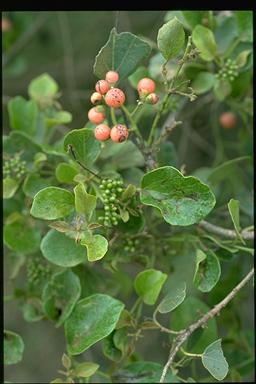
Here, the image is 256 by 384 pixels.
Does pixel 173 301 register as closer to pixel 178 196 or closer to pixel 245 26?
pixel 178 196

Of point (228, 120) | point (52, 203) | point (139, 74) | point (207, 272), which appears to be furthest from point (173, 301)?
point (228, 120)

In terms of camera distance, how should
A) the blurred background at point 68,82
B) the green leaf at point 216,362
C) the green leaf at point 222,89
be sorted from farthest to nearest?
1. the blurred background at point 68,82
2. the green leaf at point 222,89
3. the green leaf at point 216,362

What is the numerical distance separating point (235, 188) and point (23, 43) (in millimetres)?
753

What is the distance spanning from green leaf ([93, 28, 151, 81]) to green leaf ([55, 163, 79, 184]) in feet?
0.46

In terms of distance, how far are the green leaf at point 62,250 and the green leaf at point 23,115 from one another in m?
0.30

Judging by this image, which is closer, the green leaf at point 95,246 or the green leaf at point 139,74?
the green leaf at point 95,246

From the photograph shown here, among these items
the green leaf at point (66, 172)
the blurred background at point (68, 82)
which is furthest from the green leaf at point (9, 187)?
the blurred background at point (68, 82)

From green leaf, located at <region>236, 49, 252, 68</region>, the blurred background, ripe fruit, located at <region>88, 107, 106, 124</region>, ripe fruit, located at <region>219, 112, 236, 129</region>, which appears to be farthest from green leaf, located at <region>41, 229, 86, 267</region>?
ripe fruit, located at <region>219, 112, 236, 129</region>

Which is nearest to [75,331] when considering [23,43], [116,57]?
[116,57]

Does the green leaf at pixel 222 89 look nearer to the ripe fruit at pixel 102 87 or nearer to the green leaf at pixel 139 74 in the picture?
the green leaf at pixel 139 74

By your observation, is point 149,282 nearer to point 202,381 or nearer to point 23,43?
point 202,381

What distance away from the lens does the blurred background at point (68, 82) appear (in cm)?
170

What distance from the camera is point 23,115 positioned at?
1262 millimetres

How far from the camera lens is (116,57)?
98cm
